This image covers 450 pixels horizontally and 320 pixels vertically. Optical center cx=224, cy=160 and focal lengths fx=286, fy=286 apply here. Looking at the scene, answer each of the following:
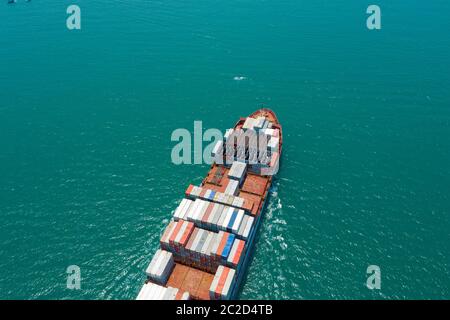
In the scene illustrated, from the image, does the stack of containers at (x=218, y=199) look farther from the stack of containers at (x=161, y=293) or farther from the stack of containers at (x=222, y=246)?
the stack of containers at (x=161, y=293)

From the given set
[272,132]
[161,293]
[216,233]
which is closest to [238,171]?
[272,132]

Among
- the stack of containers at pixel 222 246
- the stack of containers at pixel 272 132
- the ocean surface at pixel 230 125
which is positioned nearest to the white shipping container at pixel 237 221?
the stack of containers at pixel 222 246

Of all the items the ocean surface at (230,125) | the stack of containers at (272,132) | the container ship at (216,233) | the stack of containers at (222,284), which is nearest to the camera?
the stack of containers at (222,284)

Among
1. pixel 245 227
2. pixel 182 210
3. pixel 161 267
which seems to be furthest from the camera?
pixel 182 210

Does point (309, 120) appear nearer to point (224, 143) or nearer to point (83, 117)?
point (224, 143)

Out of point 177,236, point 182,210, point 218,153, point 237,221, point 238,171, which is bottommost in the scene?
point 177,236

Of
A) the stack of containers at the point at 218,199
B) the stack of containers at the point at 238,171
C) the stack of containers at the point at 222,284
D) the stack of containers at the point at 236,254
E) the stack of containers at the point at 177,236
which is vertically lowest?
the stack of containers at the point at 222,284

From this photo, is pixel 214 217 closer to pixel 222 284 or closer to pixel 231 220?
pixel 231 220
